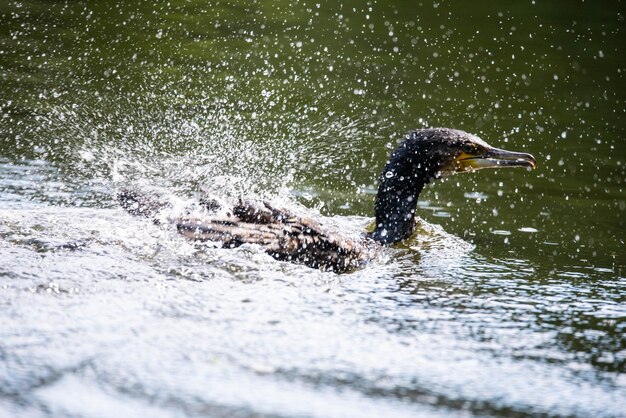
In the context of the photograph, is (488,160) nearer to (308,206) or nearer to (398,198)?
(398,198)

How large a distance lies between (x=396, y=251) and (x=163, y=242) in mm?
Result: 1832

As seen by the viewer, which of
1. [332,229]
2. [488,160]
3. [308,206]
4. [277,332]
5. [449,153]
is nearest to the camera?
[277,332]

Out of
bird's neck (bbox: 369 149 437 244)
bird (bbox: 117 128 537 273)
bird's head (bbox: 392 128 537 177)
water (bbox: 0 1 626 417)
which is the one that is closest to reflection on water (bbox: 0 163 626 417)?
water (bbox: 0 1 626 417)

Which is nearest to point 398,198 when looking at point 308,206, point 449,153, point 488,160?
point 449,153

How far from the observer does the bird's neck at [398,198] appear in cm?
703

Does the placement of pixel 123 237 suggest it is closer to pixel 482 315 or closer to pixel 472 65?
pixel 482 315

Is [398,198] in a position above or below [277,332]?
above

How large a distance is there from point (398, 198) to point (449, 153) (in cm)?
51

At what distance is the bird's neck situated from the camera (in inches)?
277

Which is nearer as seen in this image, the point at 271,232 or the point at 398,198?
the point at 271,232

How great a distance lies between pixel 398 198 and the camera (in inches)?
278

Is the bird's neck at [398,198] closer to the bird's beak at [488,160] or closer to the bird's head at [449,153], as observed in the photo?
the bird's head at [449,153]

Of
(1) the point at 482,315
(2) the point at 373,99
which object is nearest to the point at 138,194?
(1) the point at 482,315

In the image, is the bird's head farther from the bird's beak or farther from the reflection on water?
the reflection on water
